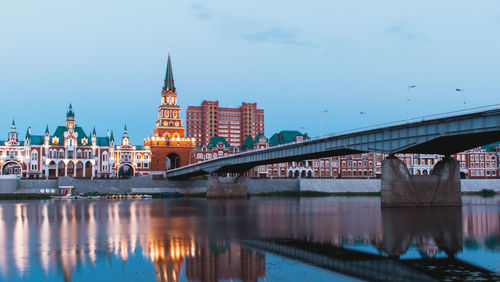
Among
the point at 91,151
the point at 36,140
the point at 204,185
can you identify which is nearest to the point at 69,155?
the point at 91,151

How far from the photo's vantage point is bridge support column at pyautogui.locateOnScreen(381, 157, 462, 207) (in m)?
74.5

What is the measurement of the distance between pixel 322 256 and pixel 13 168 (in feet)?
599

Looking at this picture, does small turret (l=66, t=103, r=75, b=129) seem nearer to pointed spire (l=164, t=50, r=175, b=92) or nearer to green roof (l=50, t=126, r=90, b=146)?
green roof (l=50, t=126, r=90, b=146)

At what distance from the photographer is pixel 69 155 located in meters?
184

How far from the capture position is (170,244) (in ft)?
121

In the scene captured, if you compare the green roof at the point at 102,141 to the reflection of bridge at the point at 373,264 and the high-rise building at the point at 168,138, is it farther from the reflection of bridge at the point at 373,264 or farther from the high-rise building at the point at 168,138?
the reflection of bridge at the point at 373,264

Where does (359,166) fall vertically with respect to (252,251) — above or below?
above

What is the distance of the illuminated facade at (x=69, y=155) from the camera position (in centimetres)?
18000

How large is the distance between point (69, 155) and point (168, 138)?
112ft

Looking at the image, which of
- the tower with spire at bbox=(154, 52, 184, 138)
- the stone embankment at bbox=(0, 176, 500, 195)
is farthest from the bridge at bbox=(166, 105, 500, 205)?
the tower with spire at bbox=(154, 52, 184, 138)

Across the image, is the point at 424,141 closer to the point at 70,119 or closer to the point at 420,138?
the point at 420,138

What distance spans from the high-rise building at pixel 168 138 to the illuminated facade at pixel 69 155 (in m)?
4.61

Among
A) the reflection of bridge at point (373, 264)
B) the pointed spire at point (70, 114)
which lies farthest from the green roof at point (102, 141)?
the reflection of bridge at point (373, 264)

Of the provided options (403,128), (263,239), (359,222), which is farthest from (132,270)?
(403,128)
